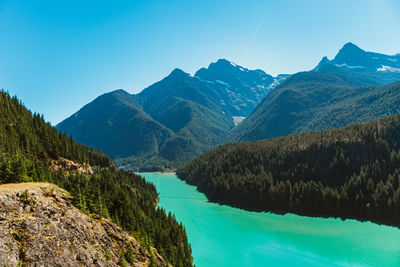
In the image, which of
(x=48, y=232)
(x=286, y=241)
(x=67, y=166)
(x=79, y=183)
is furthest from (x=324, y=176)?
(x=48, y=232)

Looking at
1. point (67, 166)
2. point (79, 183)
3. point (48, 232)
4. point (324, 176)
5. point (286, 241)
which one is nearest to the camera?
point (48, 232)

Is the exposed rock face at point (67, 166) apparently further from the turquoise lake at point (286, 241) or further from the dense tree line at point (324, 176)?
the dense tree line at point (324, 176)

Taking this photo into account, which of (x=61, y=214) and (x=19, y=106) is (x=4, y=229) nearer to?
(x=61, y=214)

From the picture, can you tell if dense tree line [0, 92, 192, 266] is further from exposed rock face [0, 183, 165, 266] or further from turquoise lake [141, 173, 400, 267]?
turquoise lake [141, 173, 400, 267]

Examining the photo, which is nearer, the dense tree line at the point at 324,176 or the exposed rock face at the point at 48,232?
the exposed rock face at the point at 48,232

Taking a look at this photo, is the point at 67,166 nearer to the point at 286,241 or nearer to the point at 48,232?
the point at 48,232

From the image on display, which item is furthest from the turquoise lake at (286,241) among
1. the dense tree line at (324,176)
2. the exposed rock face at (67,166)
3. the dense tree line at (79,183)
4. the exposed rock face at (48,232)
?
the exposed rock face at (67,166)
